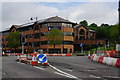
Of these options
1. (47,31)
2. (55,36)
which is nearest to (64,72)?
(55,36)

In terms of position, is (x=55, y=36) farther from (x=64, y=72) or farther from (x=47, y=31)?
(x=64, y=72)

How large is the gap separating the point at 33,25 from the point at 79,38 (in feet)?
61.6

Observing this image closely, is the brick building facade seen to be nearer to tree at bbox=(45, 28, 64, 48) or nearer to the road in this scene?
tree at bbox=(45, 28, 64, 48)

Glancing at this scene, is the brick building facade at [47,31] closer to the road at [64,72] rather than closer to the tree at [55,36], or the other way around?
the tree at [55,36]

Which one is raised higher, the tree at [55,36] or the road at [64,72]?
the tree at [55,36]

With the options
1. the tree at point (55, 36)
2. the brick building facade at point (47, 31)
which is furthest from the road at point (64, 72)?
the brick building facade at point (47, 31)

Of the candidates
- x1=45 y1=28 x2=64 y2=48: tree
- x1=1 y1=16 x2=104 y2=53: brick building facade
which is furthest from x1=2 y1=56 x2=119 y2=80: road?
x1=1 y1=16 x2=104 y2=53: brick building facade

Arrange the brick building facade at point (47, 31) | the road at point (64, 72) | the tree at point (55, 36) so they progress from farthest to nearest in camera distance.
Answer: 1. the brick building facade at point (47, 31)
2. the tree at point (55, 36)
3. the road at point (64, 72)

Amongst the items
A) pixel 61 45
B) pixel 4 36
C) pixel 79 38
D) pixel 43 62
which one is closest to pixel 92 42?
pixel 79 38

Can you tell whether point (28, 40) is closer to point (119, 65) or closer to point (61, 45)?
point (61, 45)

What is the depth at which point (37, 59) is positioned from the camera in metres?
18.7

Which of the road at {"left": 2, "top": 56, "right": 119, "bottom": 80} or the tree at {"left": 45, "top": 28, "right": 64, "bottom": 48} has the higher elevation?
the tree at {"left": 45, "top": 28, "right": 64, "bottom": 48}

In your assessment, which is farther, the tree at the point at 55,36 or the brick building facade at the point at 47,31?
the brick building facade at the point at 47,31

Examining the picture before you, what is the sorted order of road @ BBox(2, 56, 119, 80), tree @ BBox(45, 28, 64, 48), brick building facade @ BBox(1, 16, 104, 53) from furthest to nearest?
brick building facade @ BBox(1, 16, 104, 53) → tree @ BBox(45, 28, 64, 48) → road @ BBox(2, 56, 119, 80)
